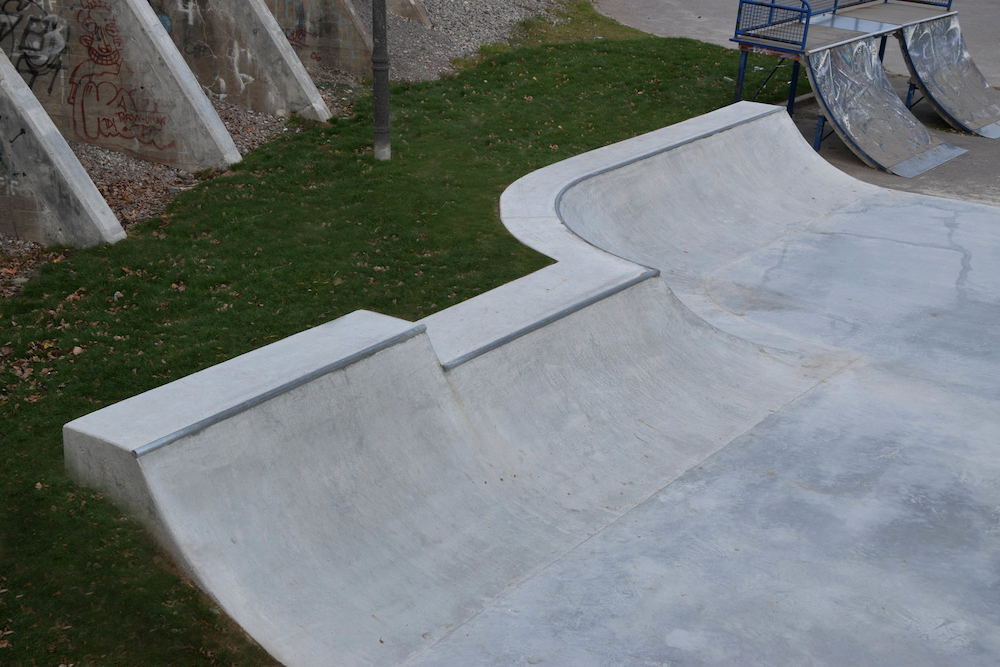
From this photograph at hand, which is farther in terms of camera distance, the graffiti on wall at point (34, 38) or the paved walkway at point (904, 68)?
the paved walkway at point (904, 68)

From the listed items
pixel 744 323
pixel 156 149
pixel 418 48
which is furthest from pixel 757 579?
pixel 418 48

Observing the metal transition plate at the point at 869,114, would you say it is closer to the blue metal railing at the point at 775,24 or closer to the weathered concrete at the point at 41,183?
the blue metal railing at the point at 775,24

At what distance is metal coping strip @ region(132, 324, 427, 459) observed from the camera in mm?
4895

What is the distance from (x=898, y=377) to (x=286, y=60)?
9838mm

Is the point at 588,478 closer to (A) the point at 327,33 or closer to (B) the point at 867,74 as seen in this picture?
(A) the point at 327,33

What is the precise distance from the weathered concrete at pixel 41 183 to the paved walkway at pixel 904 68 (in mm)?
11602

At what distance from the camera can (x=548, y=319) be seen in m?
7.32

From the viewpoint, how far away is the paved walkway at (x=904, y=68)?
1420 centimetres

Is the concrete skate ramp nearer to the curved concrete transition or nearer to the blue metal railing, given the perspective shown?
the blue metal railing

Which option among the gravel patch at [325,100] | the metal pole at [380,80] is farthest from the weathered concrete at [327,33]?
the metal pole at [380,80]

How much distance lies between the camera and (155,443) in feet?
16.0

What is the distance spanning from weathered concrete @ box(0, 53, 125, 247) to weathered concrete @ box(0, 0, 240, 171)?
1.82 meters

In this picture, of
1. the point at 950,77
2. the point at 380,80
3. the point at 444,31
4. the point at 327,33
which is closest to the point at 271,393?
the point at 380,80

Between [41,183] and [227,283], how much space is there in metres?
2.86
